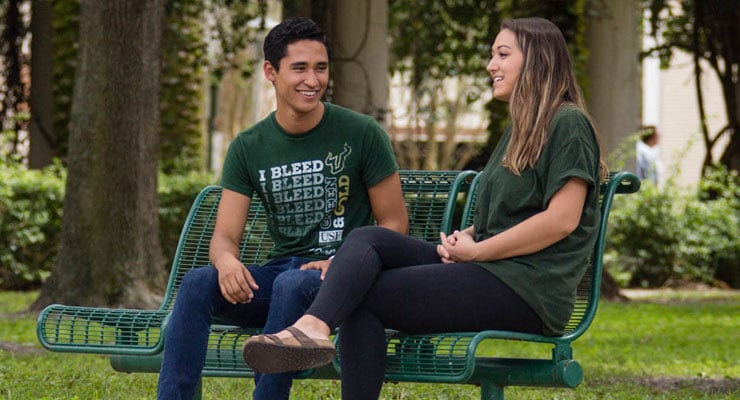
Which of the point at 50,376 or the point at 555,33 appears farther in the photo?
the point at 50,376

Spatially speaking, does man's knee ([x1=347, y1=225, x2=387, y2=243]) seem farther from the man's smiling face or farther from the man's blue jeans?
the man's smiling face

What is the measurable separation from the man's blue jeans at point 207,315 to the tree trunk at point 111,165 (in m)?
5.60

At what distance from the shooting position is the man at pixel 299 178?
487 centimetres

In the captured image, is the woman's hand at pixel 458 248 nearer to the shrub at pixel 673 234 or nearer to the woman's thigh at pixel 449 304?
the woman's thigh at pixel 449 304

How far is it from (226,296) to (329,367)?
0.41m

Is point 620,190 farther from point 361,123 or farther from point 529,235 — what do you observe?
point 361,123

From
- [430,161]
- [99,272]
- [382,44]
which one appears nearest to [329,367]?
[99,272]

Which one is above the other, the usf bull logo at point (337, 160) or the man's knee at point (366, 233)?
the usf bull logo at point (337, 160)

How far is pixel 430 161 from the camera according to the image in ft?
89.8

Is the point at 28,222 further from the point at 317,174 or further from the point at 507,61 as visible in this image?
the point at 507,61

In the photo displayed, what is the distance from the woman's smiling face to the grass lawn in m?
2.04

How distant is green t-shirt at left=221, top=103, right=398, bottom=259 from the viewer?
16.0 ft

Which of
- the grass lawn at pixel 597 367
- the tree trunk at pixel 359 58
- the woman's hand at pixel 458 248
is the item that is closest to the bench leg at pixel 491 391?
the woman's hand at pixel 458 248

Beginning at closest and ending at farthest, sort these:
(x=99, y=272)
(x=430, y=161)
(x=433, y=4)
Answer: (x=99, y=272) → (x=433, y=4) → (x=430, y=161)
